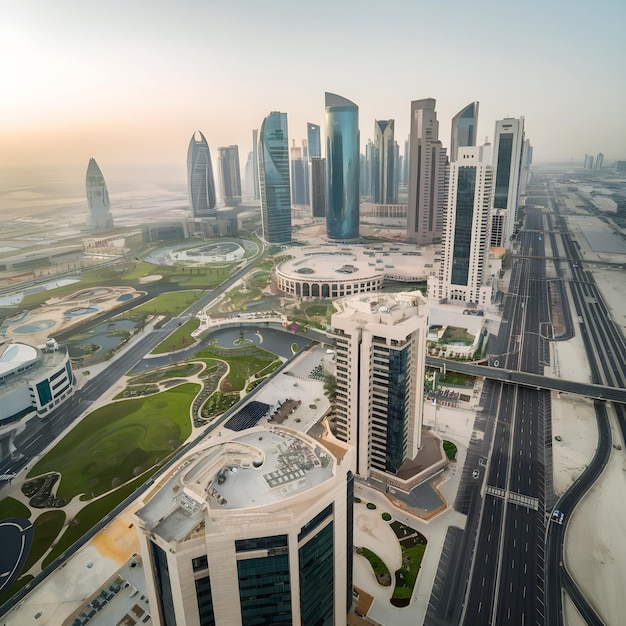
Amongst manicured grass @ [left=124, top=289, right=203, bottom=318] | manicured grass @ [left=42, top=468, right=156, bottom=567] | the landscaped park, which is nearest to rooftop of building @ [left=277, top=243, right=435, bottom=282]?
manicured grass @ [left=124, top=289, right=203, bottom=318]

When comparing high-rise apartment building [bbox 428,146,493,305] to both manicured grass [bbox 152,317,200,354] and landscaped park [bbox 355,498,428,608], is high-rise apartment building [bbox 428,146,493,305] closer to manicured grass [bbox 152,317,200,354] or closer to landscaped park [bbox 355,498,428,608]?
manicured grass [bbox 152,317,200,354]

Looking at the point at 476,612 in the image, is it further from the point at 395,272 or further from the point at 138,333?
the point at 395,272

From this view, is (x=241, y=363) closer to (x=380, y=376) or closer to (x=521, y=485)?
(x=380, y=376)

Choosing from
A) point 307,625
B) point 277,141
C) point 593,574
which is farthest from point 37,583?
point 277,141

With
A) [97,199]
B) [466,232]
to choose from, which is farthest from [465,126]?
[97,199]

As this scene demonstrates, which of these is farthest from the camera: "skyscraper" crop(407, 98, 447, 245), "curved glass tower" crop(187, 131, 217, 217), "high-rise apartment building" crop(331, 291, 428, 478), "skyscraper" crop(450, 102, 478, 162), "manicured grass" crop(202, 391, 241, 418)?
"curved glass tower" crop(187, 131, 217, 217)

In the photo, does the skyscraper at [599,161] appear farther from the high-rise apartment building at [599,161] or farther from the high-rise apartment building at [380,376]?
the high-rise apartment building at [380,376]
